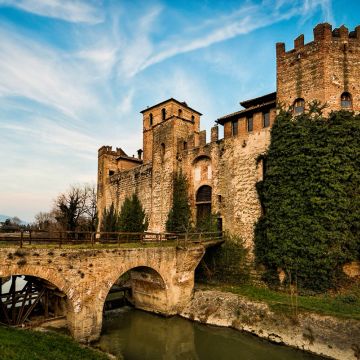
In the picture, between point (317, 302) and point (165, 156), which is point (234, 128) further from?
point (317, 302)

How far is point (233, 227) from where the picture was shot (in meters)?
19.6

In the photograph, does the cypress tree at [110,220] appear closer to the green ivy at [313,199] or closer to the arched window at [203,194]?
the arched window at [203,194]

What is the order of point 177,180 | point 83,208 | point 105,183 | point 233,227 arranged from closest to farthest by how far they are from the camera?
1. point 233,227
2. point 177,180
3. point 105,183
4. point 83,208

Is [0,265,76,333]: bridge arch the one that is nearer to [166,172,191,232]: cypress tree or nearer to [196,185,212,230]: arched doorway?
[196,185,212,230]: arched doorway

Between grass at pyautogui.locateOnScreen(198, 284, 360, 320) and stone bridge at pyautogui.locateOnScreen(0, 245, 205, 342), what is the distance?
338cm

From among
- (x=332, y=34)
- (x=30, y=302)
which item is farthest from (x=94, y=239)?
(x=332, y=34)

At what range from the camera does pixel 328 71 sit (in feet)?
53.9

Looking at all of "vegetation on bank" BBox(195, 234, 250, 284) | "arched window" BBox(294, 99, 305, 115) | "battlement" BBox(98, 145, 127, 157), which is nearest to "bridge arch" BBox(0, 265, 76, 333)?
"vegetation on bank" BBox(195, 234, 250, 284)

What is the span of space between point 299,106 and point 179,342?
14.2m

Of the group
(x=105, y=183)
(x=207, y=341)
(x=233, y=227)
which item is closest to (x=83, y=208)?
(x=105, y=183)

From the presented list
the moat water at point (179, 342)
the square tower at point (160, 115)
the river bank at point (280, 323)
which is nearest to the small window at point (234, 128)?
the square tower at point (160, 115)

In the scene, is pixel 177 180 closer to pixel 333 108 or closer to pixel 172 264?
pixel 172 264

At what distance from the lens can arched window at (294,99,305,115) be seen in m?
17.1

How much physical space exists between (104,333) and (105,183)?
22394 mm
